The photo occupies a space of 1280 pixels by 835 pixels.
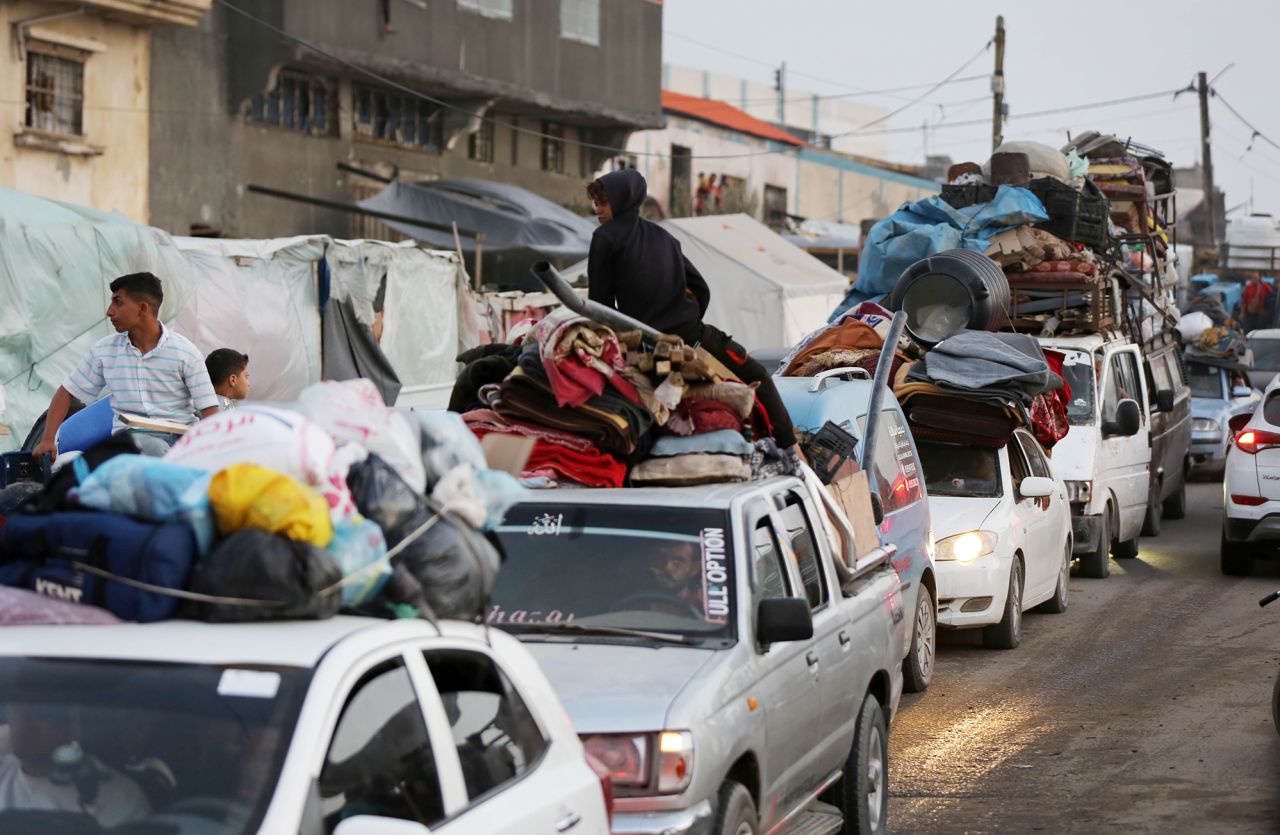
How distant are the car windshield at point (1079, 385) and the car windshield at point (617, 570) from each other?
9.39 metres

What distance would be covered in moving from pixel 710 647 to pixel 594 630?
1.51ft

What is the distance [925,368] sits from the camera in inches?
507

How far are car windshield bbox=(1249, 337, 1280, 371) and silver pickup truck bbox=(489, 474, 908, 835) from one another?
23.9 m

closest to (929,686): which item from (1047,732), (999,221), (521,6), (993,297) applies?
(1047,732)

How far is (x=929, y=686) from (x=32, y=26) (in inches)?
608

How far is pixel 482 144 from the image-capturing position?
33125mm

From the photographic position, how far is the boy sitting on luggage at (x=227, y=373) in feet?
32.4

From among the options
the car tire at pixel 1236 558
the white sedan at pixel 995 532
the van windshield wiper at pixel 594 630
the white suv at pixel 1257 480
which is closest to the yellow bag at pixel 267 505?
the van windshield wiper at pixel 594 630

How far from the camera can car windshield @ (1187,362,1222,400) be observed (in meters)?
25.6

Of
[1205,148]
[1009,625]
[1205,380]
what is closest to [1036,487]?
[1009,625]

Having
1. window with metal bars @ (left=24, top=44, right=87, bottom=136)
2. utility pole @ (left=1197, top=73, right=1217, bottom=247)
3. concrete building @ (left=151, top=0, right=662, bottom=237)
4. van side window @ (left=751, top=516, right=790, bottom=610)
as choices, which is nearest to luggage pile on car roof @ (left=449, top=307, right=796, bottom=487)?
van side window @ (left=751, top=516, right=790, bottom=610)

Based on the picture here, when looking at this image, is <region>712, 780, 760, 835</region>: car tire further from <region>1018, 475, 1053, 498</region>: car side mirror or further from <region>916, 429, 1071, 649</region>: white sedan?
<region>1018, 475, 1053, 498</region>: car side mirror

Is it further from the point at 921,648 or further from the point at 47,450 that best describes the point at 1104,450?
the point at 47,450

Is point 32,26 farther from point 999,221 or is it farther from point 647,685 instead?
point 647,685
